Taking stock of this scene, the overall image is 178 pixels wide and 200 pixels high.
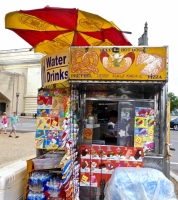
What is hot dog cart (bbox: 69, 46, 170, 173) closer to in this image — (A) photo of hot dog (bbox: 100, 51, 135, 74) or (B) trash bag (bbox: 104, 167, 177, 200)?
(A) photo of hot dog (bbox: 100, 51, 135, 74)

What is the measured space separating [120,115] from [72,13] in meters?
1.87

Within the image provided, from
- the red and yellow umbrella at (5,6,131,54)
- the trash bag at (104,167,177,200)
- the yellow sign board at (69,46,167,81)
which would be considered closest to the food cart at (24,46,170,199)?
the yellow sign board at (69,46,167,81)

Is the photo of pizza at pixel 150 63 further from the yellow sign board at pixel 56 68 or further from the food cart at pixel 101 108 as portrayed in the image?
the yellow sign board at pixel 56 68

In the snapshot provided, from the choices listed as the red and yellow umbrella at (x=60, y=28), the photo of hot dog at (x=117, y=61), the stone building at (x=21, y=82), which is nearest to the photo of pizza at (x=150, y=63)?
the photo of hot dog at (x=117, y=61)

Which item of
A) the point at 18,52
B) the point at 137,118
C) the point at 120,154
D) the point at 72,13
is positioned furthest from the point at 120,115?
the point at 18,52

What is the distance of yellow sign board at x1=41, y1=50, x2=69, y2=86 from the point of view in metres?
3.66

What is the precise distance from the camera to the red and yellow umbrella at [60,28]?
324cm

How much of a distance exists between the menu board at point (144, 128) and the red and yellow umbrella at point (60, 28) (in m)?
1.43

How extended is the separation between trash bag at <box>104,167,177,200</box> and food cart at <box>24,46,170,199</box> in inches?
26.8

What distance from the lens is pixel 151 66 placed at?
11.0 feet

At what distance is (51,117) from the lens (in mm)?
4012

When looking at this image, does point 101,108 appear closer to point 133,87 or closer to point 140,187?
point 133,87

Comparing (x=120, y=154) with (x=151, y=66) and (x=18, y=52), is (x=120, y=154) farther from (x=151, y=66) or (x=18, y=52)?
(x=18, y=52)

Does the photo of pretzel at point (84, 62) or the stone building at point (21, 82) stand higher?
the stone building at point (21, 82)
